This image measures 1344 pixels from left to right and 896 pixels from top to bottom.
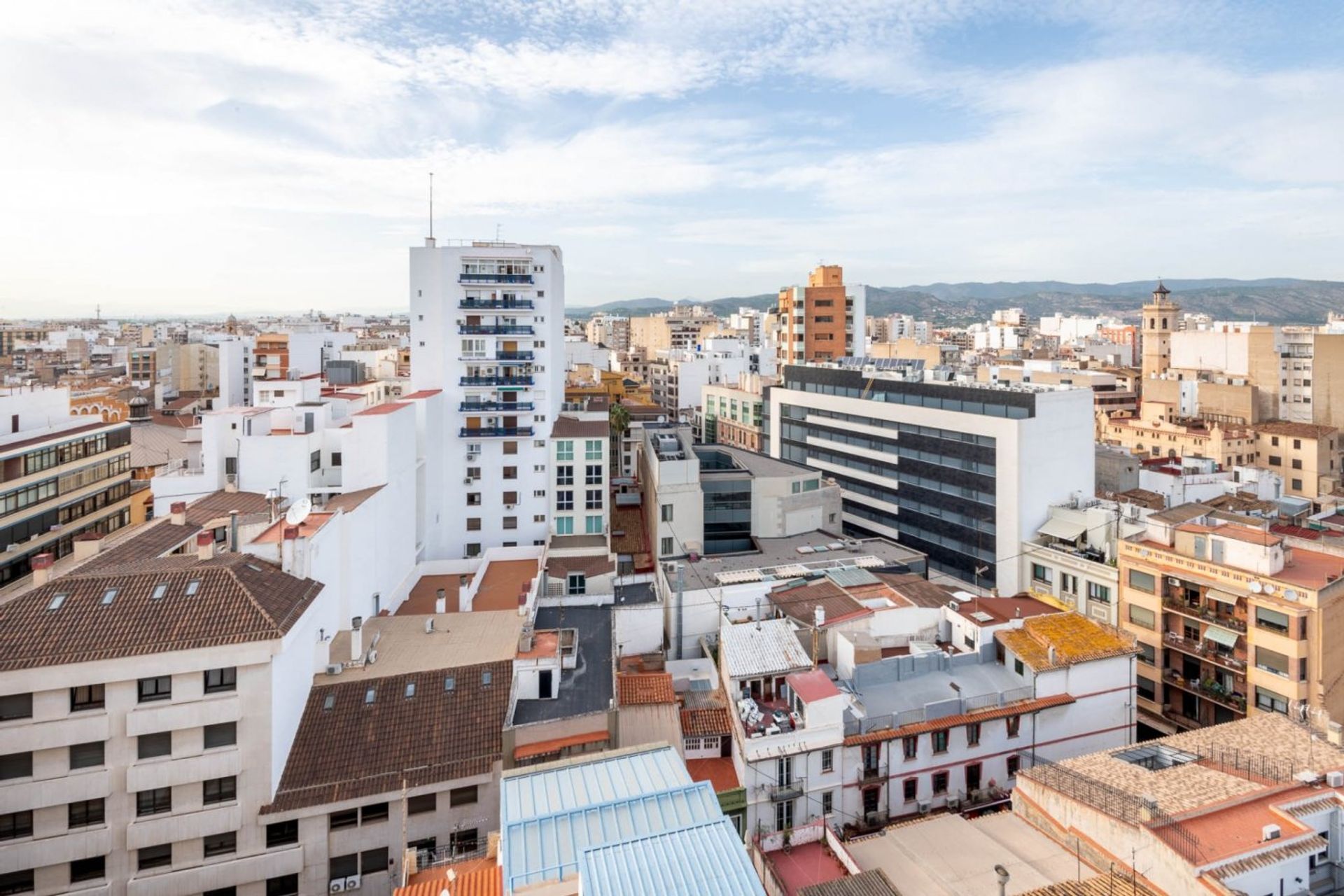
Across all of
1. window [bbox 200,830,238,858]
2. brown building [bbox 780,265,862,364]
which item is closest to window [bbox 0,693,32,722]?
window [bbox 200,830,238,858]

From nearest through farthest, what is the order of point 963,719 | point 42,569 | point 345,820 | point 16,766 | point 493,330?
1. point 16,766
2. point 345,820
3. point 42,569
4. point 963,719
5. point 493,330

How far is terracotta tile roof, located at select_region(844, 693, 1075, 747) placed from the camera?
85.0 feet

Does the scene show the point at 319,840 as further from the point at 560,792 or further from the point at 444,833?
the point at 560,792

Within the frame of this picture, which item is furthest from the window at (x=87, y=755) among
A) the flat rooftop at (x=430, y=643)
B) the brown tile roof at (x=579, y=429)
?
the brown tile roof at (x=579, y=429)

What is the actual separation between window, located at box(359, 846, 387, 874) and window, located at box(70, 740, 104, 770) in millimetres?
8142

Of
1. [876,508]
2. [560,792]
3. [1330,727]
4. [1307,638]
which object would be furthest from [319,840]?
[876,508]

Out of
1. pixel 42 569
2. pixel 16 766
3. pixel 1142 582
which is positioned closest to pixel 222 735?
pixel 16 766

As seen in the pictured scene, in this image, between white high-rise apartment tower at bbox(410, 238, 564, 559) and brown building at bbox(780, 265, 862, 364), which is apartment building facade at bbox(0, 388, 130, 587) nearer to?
white high-rise apartment tower at bbox(410, 238, 564, 559)

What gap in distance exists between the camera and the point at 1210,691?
3516 cm

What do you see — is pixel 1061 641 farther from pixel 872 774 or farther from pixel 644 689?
pixel 644 689

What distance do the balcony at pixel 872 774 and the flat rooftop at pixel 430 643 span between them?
13.1 m

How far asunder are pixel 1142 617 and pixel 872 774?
20927 mm

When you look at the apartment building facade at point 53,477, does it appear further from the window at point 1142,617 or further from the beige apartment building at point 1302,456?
the beige apartment building at point 1302,456

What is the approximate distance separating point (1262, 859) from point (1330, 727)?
37.2 feet
